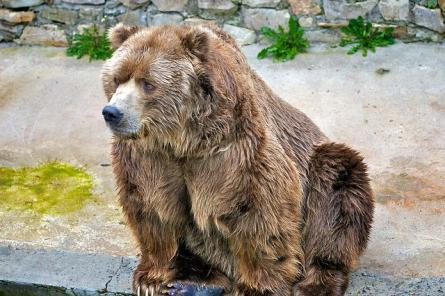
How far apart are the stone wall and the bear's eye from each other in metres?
4.22

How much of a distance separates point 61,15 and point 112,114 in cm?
502

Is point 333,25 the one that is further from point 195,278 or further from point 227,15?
point 195,278

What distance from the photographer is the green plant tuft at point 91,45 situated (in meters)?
8.40

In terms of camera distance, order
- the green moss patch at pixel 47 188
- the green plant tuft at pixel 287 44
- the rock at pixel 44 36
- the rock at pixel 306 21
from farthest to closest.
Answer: the rock at pixel 44 36, the rock at pixel 306 21, the green plant tuft at pixel 287 44, the green moss patch at pixel 47 188

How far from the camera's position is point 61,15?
28.6ft

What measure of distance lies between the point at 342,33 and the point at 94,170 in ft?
9.43

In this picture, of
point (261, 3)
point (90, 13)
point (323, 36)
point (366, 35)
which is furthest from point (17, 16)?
point (366, 35)

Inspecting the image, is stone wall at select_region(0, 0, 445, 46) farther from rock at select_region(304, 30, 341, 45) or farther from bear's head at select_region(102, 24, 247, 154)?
bear's head at select_region(102, 24, 247, 154)

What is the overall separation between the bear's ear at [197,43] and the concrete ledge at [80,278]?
51.0 inches

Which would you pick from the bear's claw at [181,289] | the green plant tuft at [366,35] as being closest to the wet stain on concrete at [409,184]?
the bear's claw at [181,289]

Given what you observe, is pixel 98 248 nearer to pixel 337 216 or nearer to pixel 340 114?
pixel 337 216

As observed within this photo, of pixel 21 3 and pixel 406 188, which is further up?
pixel 21 3

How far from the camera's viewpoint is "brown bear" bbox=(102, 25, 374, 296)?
4.07 m

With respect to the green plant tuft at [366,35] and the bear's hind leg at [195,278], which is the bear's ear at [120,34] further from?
the green plant tuft at [366,35]
